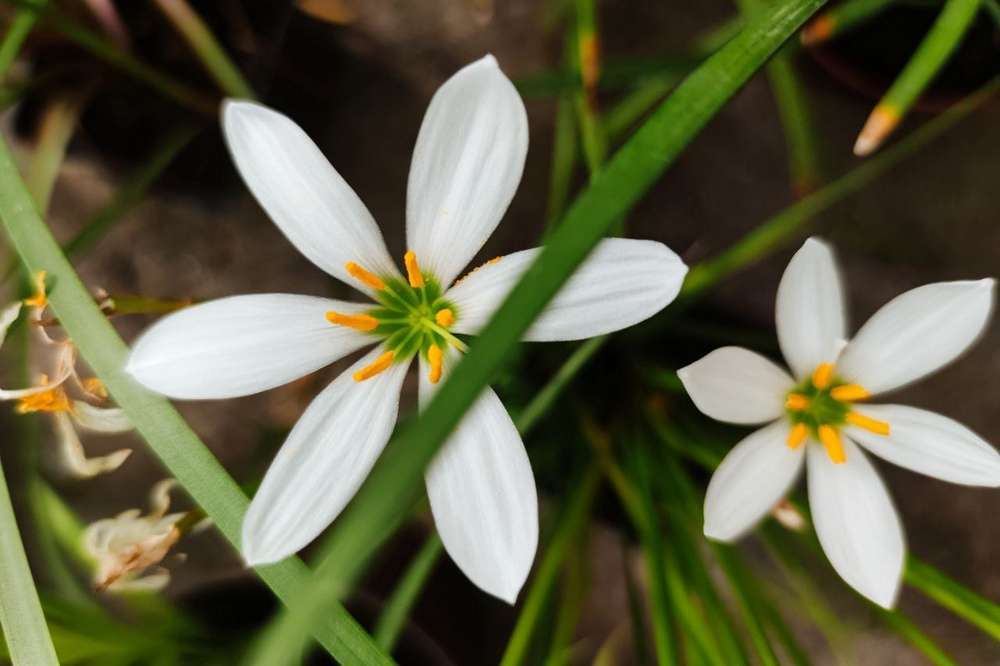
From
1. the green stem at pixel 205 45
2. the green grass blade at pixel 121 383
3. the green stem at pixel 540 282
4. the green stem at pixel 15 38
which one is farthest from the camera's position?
the green stem at pixel 205 45

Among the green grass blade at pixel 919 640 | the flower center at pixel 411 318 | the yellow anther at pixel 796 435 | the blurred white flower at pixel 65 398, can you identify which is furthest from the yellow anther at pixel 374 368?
the green grass blade at pixel 919 640

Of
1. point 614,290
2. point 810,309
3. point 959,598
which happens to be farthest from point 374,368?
point 959,598

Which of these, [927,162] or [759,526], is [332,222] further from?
[927,162]

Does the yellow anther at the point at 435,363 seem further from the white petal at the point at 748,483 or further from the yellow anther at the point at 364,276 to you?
the white petal at the point at 748,483

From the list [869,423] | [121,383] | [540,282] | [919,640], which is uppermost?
[121,383]

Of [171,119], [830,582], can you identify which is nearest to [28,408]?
[171,119]

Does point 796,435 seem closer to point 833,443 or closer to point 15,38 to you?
point 833,443

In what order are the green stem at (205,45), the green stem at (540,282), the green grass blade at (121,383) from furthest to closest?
the green stem at (205,45)
the green grass blade at (121,383)
the green stem at (540,282)
